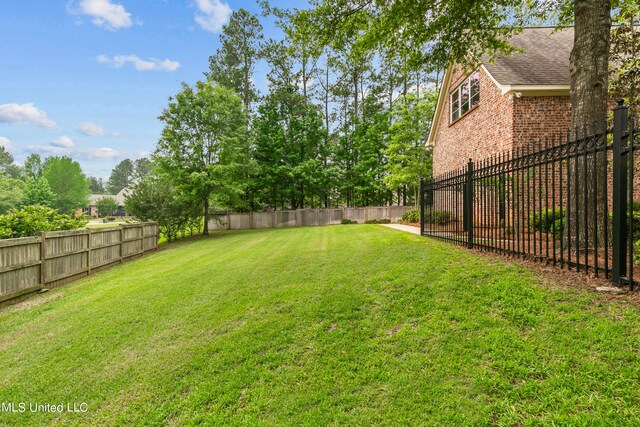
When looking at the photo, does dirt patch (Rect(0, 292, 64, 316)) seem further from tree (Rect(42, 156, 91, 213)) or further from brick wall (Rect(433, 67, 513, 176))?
tree (Rect(42, 156, 91, 213))

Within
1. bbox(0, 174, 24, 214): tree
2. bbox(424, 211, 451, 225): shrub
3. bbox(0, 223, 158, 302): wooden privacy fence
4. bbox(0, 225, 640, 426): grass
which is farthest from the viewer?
bbox(0, 174, 24, 214): tree

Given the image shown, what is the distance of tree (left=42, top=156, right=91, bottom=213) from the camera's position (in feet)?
152

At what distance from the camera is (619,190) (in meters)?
2.98

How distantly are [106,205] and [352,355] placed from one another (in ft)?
231

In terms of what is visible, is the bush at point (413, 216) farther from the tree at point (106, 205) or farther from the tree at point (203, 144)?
the tree at point (106, 205)

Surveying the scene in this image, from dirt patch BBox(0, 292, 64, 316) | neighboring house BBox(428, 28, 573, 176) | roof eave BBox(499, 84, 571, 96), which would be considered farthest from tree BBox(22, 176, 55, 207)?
roof eave BBox(499, 84, 571, 96)

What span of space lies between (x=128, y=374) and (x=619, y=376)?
397 centimetres

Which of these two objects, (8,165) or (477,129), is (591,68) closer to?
(477,129)

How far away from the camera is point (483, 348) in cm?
250

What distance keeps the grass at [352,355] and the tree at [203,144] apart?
12557mm

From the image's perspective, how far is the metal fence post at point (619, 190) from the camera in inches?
116

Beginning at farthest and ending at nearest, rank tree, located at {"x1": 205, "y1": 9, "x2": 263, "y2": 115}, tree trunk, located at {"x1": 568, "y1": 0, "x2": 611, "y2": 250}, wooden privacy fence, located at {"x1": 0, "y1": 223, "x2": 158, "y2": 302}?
tree, located at {"x1": 205, "y1": 9, "x2": 263, "y2": 115}, wooden privacy fence, located at {"x1": 0, "y1": 223, "x2": 158, "y2": 302}, tree trunk, located at {"x1": 568, "y1": 0, "x2": 611, "y2": 250}

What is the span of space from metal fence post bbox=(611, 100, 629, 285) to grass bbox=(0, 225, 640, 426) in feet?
1.50

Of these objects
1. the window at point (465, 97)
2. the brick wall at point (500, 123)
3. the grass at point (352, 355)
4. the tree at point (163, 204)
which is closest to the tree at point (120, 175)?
the tree at point (163, 204)
